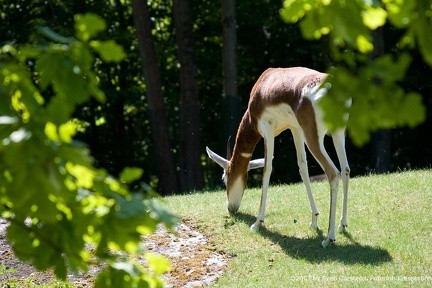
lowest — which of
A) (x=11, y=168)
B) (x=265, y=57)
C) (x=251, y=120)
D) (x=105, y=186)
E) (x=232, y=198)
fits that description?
(x=265, y=57)

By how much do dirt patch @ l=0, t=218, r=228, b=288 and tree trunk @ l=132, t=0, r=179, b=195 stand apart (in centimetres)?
881

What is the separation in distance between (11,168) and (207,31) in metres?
21.7

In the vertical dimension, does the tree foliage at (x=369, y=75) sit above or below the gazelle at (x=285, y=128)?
above

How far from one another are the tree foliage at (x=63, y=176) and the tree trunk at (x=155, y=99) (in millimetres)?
15306

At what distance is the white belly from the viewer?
9.27m

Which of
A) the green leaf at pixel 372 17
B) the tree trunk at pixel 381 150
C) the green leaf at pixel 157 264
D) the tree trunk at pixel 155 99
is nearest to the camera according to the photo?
the green leaf at pixel 372 17

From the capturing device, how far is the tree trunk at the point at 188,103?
18453 millimetres

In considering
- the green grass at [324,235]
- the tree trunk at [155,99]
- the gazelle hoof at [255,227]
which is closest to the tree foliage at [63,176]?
the green grass at [324,235]

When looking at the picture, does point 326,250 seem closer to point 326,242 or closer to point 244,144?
point 326,242

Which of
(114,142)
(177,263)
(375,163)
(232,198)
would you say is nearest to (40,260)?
(177,263)

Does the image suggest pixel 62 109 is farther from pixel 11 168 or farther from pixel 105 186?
pixel 105 186

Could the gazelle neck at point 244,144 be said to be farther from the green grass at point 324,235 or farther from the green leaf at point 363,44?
the green leaf at point 363,44

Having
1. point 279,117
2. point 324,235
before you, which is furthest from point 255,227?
point 279,117

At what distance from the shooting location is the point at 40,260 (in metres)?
2.84
